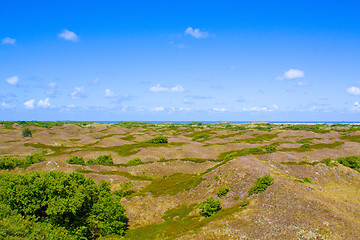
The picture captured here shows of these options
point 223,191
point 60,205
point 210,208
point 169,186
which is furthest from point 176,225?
point 169,186

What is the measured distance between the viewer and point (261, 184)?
104ft

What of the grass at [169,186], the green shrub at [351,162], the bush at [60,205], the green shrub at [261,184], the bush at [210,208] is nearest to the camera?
the bush at [60,205]

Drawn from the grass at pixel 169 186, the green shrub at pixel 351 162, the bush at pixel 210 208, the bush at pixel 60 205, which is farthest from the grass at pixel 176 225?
the green shrub at pixel 351 162

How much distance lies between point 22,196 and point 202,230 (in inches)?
799

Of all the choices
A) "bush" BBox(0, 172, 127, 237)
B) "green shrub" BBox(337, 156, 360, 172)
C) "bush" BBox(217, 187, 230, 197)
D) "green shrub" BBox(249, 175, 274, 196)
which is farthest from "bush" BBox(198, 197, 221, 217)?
"green shrub" BBox(337, 156, 360, 172)

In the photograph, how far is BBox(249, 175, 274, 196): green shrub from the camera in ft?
102

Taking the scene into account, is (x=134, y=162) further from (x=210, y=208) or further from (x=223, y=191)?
(x=210, y=208)

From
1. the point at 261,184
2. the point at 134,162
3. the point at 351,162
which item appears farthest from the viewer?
the point at 134,162

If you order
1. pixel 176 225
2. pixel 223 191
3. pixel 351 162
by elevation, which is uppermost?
pixel 351 162

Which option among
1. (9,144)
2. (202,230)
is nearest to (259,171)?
(202,230)

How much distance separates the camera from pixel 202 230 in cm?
2458

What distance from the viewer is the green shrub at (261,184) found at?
31.2 meters

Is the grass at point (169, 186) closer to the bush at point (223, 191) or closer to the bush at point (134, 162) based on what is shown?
the bush at point (223, 191)

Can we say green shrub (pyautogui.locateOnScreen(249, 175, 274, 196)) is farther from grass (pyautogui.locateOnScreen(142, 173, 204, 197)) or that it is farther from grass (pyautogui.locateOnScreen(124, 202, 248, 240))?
grass (pyautogui.locateOnScreen(142, 173, 204, 197))
